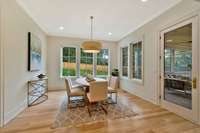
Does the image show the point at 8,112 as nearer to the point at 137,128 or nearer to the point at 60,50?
the point at 137,128

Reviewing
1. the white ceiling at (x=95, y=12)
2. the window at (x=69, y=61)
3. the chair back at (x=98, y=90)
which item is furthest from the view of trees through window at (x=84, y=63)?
the chair back at (x=98, y=90)

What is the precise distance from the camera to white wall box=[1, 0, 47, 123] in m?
2.43

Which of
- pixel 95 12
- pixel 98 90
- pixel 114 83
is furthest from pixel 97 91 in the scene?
pixel 95 12

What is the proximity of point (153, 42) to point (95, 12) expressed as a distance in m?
2.04

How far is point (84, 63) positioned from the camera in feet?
20.5

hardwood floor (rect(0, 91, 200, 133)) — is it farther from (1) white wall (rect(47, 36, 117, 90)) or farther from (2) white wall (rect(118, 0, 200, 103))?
(1) white wall (rect(47, 36, 117, 90))

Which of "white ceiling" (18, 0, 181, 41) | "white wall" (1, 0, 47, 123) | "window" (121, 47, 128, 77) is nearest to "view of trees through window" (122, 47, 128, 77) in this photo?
"window" (121, 47, 128, 77)

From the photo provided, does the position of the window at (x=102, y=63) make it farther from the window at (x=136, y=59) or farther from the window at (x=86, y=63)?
the window at (x=136, y=59)

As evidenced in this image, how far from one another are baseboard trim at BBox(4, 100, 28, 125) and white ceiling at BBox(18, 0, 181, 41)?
2519 mm

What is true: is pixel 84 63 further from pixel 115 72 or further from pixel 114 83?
pixel 114 83

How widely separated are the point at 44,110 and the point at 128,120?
7.22 feet

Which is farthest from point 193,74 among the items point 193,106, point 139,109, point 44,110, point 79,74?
point 79,74

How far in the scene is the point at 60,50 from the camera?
19.2ft

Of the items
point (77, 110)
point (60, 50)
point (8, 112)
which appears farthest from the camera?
point (60, 50)
